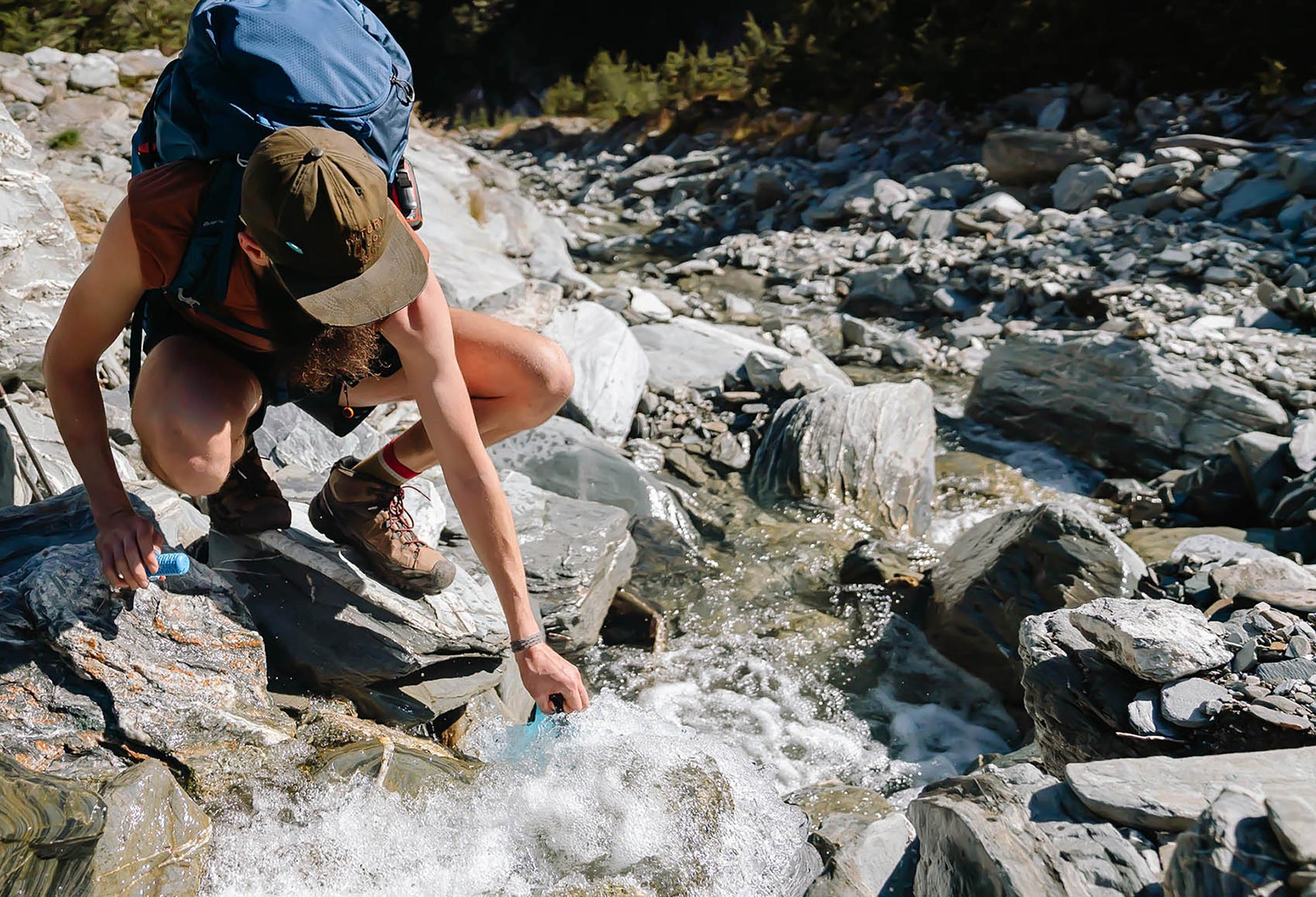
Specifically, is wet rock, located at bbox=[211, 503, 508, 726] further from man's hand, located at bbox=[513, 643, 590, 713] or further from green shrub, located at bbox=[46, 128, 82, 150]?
green shrub, located at bbox=[46, 128, 82, 150]

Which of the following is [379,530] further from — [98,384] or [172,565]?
[98,384]

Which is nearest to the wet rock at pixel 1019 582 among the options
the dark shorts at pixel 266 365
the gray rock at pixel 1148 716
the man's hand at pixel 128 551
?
the gray rock at pixel 1148 716

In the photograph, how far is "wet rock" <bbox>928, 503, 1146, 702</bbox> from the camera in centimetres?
344

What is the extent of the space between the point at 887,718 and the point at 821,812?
91 cm

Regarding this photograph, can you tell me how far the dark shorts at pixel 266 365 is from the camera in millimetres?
2318

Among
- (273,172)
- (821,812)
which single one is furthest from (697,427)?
(273,172)

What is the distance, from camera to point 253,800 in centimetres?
223

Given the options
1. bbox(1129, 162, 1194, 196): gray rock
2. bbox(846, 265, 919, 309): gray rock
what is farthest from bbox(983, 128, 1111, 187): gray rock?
bbox(846, 265, 919, 309): gray rock

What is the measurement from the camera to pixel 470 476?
215 centimetres

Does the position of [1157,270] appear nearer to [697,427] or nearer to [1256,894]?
[697,427]

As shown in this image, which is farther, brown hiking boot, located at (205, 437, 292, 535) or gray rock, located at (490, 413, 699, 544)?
gray rock, located at (490, 413, 699, 544)

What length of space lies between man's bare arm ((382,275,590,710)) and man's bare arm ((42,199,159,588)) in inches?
22.1

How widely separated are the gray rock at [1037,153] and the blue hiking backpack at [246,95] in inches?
360

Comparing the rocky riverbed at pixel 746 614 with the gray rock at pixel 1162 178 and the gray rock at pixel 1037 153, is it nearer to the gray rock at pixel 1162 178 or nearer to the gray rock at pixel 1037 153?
the gray rock at pixel 1162 178
